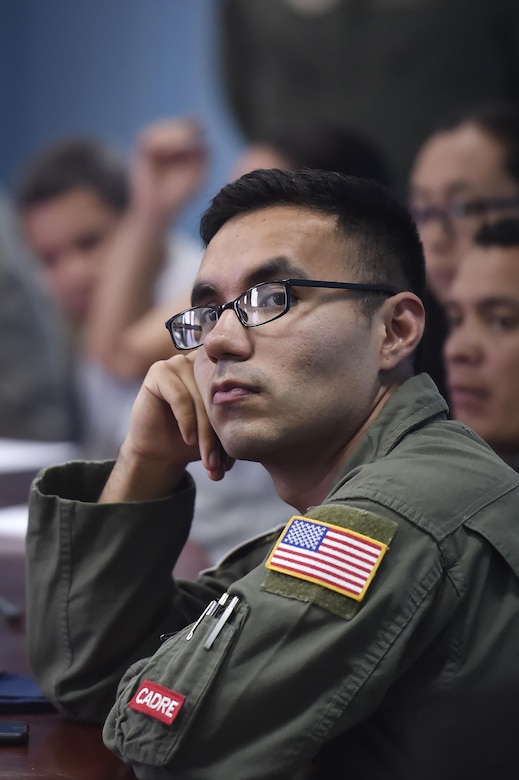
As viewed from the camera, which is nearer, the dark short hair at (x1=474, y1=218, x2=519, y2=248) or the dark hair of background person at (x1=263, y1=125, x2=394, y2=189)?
the dark short hair at (x1=474, y1=218, x2=519, y2=248)

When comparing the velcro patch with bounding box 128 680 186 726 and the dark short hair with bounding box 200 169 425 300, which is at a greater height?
the dark short hair with bounding box 200 169 425 300

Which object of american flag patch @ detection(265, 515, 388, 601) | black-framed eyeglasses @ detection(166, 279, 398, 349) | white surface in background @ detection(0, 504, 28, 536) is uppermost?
black-framed eyeglasses @ detection(166, 279, 398, 349)

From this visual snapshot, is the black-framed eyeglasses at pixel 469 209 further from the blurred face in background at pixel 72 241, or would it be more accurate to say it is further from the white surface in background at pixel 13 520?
the blurred face in background at pixel 72 241

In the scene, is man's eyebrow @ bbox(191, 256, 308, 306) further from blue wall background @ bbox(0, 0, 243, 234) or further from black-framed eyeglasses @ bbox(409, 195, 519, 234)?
blue wall background @ bbox(0, 0, 243, 234)

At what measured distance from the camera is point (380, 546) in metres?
0.97

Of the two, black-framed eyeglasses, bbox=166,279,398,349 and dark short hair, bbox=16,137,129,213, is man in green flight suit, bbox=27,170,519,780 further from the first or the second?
dark short hair, bbox=16,137,129,213

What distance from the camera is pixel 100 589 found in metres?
1.33

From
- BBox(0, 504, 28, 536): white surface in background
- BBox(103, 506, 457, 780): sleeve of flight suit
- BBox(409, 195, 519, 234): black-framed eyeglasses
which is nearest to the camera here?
BBox(103, 506, 457, 780): sleeve of flight suit

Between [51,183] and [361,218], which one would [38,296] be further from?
[361,218]

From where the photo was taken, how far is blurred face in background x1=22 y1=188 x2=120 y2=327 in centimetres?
346

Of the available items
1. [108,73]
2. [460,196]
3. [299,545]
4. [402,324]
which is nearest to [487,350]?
[460,196]

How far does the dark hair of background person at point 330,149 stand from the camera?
2674mm

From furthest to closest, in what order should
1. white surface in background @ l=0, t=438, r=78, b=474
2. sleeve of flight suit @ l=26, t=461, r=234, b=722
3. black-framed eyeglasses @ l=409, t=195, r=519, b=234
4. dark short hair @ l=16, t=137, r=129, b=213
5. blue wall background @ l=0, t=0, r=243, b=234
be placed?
dark short hair @ l=16, t=137, r=129, b=213 < white surface in background @ l=0, t=438, r=78, b=474 < blue wall background @ l=0, t=0, r=243, b=234 < black-framed eyeglasses @ l=409, t=195, r=519, b=234 < sleeve of flight suit @ l=26, t=461, r=234, b=722

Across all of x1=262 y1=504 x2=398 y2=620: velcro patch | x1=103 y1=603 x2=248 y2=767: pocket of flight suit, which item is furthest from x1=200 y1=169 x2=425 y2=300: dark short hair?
x1=103 y1=603 x2=248 y2=767: pocket of flight suit
